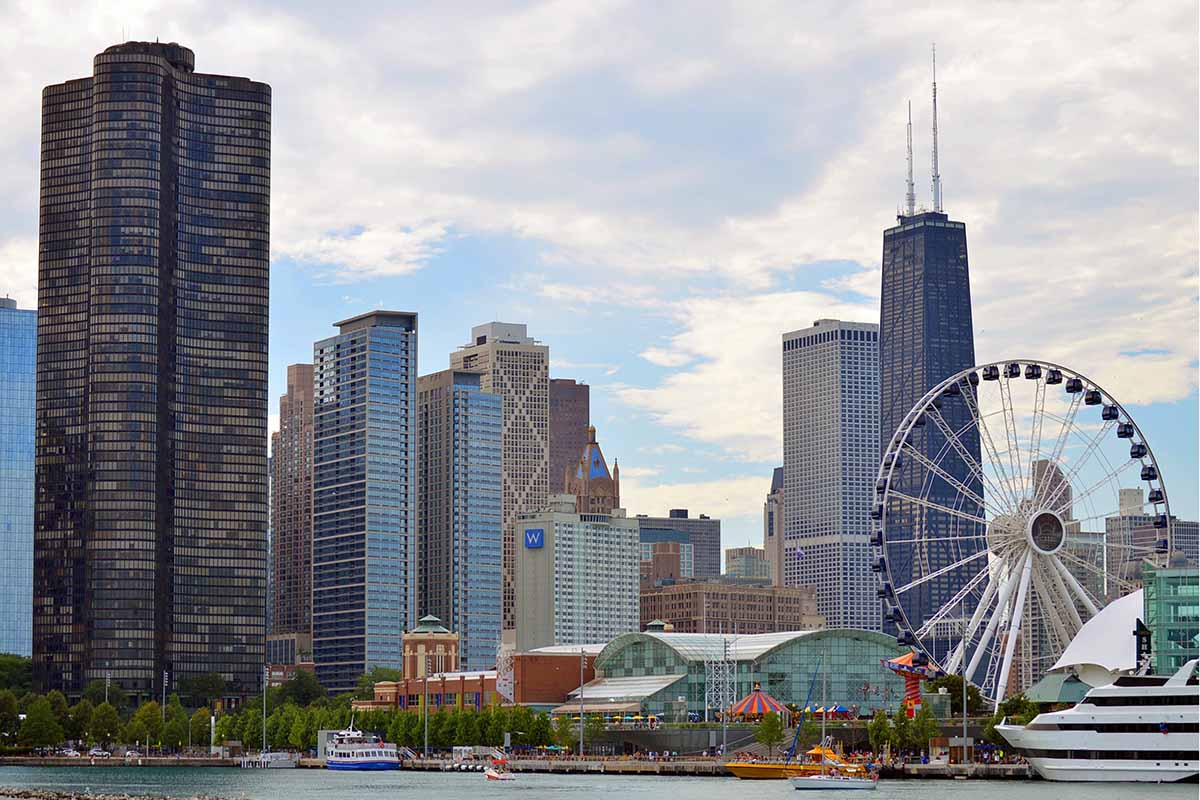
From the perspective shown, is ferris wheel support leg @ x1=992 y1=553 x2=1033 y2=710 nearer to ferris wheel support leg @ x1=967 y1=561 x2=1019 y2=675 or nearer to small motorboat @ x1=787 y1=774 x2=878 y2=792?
ferris wheel support leg @ x1=967 y1=561 x2=1019 y2=675

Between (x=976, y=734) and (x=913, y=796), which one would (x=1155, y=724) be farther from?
(x=976, y=734)

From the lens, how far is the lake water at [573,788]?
14875 cm

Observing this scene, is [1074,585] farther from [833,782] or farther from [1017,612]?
[833,782]

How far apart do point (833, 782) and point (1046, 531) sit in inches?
1449

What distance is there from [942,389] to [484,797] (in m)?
61.0

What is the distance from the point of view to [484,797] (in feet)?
509

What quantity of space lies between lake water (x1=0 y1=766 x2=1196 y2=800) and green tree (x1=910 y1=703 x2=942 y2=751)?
13828mm

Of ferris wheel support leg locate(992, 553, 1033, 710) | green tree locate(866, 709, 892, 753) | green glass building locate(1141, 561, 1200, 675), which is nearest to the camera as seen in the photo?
green glass building locate(1141, 561, 1200, 675)

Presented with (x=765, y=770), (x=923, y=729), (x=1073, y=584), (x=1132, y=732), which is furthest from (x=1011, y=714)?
(x=1132, y=732)

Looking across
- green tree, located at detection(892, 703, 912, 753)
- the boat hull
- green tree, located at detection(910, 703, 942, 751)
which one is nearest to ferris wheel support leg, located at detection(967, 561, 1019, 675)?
green tree, located at detection(910, 703, 942, 751)

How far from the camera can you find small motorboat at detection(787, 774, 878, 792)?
159m

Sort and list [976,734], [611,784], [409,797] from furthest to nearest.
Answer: [976,734]
[611,784]
[409,797]

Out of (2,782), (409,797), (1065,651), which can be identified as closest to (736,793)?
(409,797)

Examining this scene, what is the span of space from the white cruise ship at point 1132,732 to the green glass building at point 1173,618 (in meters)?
1.94
